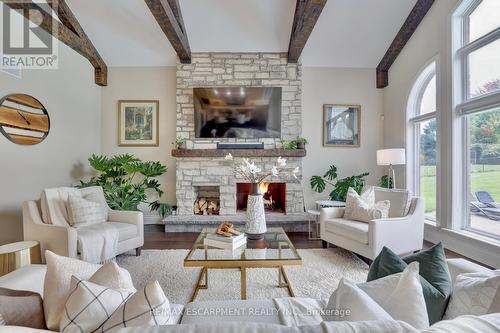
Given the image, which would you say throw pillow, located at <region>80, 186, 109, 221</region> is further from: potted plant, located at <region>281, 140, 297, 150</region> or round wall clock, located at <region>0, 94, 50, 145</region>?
potted plant, located at <region>281, 140, 297, 150</region>

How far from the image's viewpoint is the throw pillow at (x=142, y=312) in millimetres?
749

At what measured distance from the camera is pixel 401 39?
4.34m

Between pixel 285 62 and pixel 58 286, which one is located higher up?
pixel 285 62

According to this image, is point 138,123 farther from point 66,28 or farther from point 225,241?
point 225,241

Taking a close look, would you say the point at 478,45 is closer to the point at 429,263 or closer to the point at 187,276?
the point at 429,263

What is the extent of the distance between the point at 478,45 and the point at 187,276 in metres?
4.54

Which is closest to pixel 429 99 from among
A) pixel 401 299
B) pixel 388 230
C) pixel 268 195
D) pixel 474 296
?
pixel 388 230

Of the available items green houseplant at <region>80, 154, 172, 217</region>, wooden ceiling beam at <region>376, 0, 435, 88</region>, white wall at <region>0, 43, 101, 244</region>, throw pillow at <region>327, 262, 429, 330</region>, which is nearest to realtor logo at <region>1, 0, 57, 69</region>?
Result: white wall at <region>0, 43, 101, 244</region>

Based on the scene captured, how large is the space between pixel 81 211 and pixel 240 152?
2.59 m

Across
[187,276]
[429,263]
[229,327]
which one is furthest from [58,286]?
[187,276]

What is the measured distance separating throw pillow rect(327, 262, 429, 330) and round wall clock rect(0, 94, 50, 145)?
422 centimetres

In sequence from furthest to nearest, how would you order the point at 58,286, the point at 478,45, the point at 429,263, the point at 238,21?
the point at 238,21 < the point at 478,45 < the point at 429,263 < the point at 58,286

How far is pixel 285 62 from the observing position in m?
4.79

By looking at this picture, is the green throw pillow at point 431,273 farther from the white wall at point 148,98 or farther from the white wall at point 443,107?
the white wall at point 148,98
